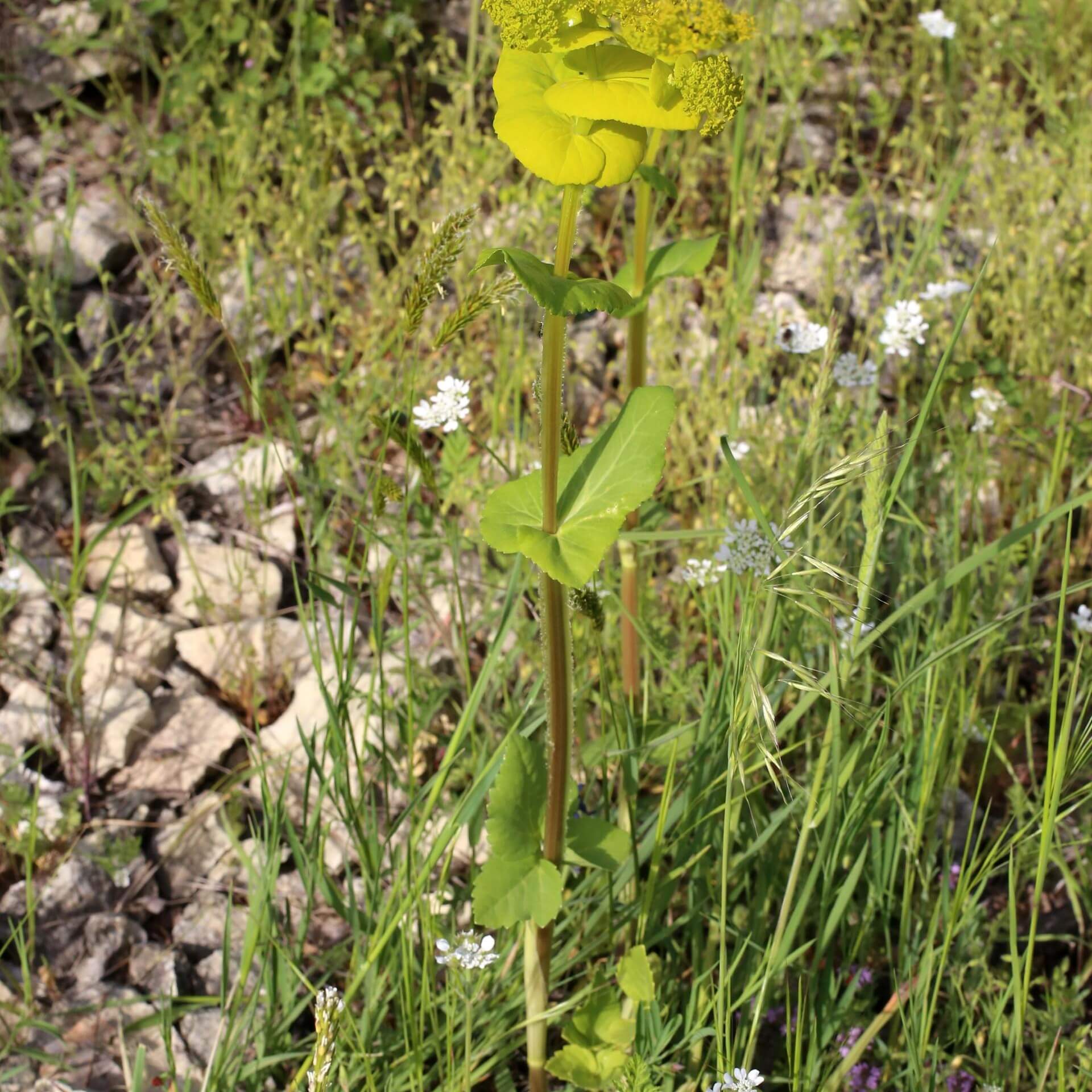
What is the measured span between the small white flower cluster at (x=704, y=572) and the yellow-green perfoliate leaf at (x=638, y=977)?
652 millimetres

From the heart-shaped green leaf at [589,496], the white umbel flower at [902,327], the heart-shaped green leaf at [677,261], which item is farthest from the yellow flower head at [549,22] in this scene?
the white umbel flower at [902,327]

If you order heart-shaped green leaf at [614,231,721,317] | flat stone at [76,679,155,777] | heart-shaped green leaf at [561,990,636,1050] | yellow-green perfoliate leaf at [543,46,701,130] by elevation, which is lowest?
flat stone at [76,679,155,777]

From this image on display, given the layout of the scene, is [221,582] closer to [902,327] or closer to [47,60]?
[902,327]

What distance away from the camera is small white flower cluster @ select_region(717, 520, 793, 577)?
5.42 feet

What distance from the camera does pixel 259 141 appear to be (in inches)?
141

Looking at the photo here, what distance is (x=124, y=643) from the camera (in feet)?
8.54

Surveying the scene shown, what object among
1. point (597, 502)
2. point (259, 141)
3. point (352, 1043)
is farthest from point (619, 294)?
point (259, 141)

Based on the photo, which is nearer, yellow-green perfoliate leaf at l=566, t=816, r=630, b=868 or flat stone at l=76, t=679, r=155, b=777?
yellow-green perfoliate leaf at l=566, t=816, r=630, b=868

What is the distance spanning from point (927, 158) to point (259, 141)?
2.18 metres

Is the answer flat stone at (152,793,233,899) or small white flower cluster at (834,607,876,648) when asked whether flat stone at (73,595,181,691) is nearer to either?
flat stone at (152,793,233,899)

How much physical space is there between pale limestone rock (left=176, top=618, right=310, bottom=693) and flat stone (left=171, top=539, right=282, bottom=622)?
0.13 feet

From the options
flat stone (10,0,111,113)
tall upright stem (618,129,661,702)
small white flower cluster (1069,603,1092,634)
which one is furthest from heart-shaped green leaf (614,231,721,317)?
flat stone (10,0,111,113)

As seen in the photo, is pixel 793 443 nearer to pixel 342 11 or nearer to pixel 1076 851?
pixel 1076 851

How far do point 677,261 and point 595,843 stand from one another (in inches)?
37.5
